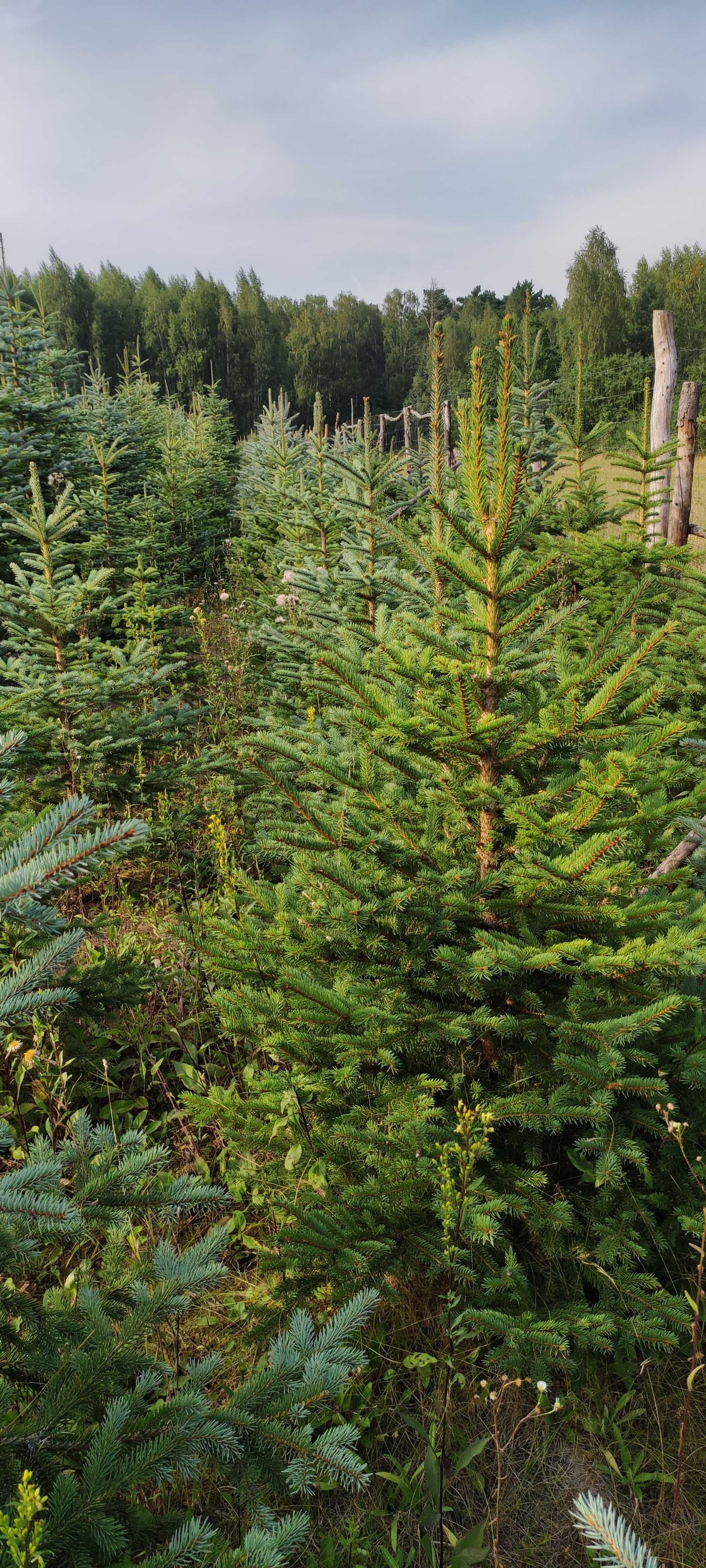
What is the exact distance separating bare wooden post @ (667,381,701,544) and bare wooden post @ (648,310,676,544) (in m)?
0.72

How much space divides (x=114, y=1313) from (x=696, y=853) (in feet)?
7.32

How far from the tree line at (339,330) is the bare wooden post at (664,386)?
77.2 ft

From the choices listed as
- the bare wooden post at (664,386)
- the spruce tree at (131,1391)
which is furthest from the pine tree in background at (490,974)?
the bare wooden post at (664,386)

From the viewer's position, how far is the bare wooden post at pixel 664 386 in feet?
23.2

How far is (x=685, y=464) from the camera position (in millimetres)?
6074

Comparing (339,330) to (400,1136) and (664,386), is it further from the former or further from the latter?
(400,1136)

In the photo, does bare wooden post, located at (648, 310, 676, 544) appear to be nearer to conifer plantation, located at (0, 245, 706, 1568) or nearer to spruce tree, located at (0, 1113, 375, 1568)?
conifer plantation, located at (0, 245, 706, 1568)

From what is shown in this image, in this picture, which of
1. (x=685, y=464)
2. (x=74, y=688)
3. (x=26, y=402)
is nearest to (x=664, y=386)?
(x=685, y=464)

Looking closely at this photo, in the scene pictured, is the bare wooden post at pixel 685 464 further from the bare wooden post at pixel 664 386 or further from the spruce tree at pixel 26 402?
the spruce tree at pixel 26 402

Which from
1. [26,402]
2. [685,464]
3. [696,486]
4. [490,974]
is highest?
[696,486]

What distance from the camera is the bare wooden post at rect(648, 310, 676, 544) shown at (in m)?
7.08

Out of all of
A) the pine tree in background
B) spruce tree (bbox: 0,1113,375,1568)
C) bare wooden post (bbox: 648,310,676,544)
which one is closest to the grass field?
bare wooden post (bbox: 648,310,676,544)

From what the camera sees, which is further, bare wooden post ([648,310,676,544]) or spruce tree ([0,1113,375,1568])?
bare wooden post ([648,310,676,544])

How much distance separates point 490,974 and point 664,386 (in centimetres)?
694
